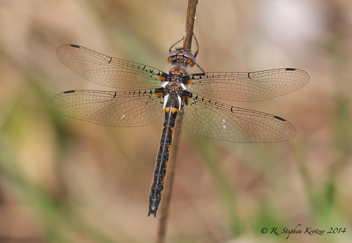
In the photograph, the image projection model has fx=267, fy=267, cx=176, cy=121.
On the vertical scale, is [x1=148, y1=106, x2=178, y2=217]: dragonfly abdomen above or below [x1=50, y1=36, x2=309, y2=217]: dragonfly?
below

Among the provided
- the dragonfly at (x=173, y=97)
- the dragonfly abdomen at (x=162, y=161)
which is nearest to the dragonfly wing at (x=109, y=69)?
the dragonfly at (x=173, y=97)

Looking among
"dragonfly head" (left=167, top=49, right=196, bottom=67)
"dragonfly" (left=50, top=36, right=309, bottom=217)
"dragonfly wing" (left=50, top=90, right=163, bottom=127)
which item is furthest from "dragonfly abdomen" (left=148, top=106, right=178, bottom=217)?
"dragonfly head" (left=167, top=49, right=196, bottom=67)

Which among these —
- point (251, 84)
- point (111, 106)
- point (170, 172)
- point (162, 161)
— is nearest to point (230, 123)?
point (251, 84)

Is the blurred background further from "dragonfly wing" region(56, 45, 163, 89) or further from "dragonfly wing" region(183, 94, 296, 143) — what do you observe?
"dragonfly wing" region(56, 45, 163, 89)

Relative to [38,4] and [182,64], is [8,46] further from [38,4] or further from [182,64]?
[182,64]

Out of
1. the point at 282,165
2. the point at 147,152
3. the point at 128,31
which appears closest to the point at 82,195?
the point at 147,152

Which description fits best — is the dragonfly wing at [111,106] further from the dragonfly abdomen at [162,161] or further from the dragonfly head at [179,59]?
the dragonfly head at [179,59]
